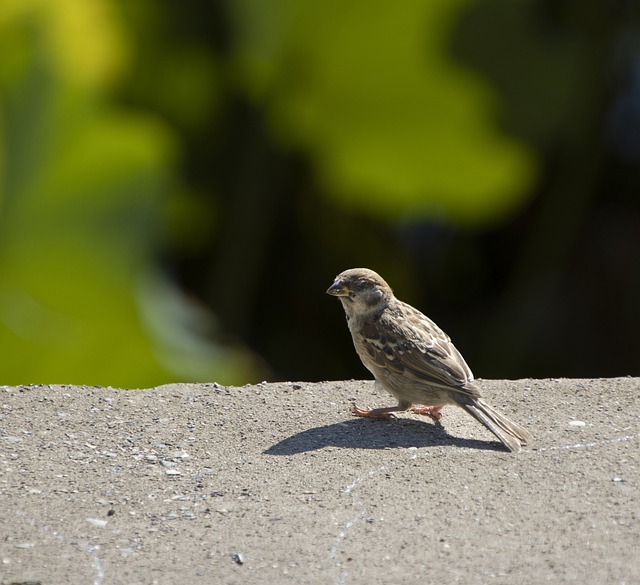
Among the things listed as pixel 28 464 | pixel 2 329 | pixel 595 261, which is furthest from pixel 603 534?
pixel 595 261

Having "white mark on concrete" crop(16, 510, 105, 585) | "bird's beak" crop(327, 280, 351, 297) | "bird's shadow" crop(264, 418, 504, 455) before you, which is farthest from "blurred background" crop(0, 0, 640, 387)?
"white mark on concrete" crop(16, 510, 105, 585)

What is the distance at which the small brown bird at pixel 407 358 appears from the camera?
4.47m

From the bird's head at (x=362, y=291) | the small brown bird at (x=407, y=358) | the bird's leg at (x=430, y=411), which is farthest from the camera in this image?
the bird's head at (x=362, y=291)

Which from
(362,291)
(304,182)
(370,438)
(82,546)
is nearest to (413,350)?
(362,291)

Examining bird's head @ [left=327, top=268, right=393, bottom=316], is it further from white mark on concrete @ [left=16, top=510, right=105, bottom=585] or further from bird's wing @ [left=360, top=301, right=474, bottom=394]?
white mark on concrete @ [left=16, top=510, right=105, bottom=585]

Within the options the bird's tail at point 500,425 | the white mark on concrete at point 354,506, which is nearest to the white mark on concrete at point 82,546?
the white mark on concrete at point 354,506

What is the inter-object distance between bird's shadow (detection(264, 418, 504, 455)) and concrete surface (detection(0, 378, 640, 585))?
0.01 m

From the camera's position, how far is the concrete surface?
3373 mm

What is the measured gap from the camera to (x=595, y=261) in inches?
287

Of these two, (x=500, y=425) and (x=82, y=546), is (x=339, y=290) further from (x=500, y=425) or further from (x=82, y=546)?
(x=82, y=546)

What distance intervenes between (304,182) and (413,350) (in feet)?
7.60

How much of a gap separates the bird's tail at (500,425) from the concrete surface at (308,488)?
0.05 meters

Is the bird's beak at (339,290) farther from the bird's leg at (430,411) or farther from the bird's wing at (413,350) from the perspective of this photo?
the bird's leg at (430,411)

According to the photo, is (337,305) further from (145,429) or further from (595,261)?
(145,429)
